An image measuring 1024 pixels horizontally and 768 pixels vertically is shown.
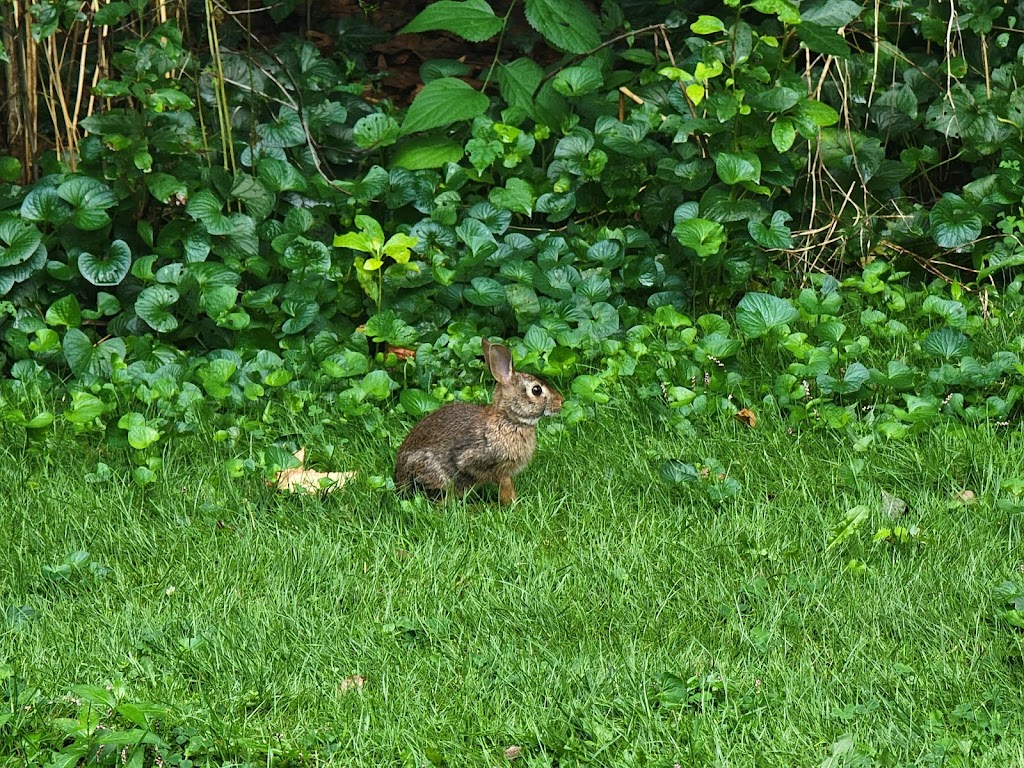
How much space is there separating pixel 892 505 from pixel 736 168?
2.01 m

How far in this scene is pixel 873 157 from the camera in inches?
243

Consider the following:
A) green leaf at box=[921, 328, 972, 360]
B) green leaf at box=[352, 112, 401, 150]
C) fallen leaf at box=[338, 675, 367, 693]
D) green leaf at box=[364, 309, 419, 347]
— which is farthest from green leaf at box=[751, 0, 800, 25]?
fallen leaf at box=[338, 675, 367, 693]

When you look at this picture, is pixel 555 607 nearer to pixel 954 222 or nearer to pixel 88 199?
pixel 88 199

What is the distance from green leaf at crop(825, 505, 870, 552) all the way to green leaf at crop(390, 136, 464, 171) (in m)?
2.85

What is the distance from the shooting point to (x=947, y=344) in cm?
503

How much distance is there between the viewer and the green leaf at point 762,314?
5242 mm

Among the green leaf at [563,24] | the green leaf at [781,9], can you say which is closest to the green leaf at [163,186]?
the green leaf at [563,24]

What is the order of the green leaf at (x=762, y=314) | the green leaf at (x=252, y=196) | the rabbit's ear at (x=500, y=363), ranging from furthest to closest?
the green leaf at (x=252, y=196), the green leaf at (x=762, y=314), the rabbit's ear at (x=500, y=363)

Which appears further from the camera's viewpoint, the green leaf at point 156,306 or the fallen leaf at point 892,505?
the green leaf at point 156,306

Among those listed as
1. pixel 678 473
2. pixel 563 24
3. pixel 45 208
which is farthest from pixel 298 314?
pixel 678 473

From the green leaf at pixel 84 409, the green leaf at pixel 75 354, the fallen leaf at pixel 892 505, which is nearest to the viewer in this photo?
the fallen leaf at pixel 892 505

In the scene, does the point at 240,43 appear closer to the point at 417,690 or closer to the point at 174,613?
the point at 174,613

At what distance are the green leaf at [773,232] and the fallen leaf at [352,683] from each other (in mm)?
3076

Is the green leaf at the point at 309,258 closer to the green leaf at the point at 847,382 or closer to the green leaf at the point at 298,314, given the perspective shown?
the green leaf at the point at 298,314
